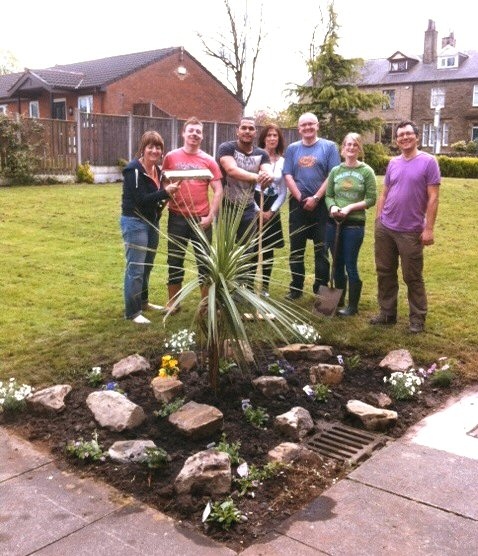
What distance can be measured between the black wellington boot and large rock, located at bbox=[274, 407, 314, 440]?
2306 millimetres

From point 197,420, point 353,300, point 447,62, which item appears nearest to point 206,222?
point 353,300

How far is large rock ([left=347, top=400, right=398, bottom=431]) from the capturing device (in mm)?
4012

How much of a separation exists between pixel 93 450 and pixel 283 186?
3603 mm

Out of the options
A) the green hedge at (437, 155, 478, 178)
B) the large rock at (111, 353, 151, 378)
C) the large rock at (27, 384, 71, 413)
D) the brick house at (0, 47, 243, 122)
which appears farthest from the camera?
the brick house at (0, 47, 243, 122)

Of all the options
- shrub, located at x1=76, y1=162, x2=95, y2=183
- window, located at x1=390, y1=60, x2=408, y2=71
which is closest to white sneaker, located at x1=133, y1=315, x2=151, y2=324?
shrub, located at x1=76, y1=162, x2=95, y2=183

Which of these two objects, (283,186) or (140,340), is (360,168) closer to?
(283,186)

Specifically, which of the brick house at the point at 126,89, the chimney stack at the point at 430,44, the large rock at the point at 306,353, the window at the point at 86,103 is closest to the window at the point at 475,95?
the chimney stack at the point at 430,44

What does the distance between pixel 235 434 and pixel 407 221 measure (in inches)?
107

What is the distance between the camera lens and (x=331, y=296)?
19.9ft

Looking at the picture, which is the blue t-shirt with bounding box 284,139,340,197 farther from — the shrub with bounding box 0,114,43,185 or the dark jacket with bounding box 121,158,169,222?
the shrub with bounding box 0,114,43,185

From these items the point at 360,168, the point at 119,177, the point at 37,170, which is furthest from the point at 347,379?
the point at 119,177

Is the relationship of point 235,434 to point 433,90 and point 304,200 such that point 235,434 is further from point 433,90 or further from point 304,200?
point 433,90

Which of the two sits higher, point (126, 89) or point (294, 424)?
point (126, 89)

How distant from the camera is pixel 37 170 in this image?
16172 mm
